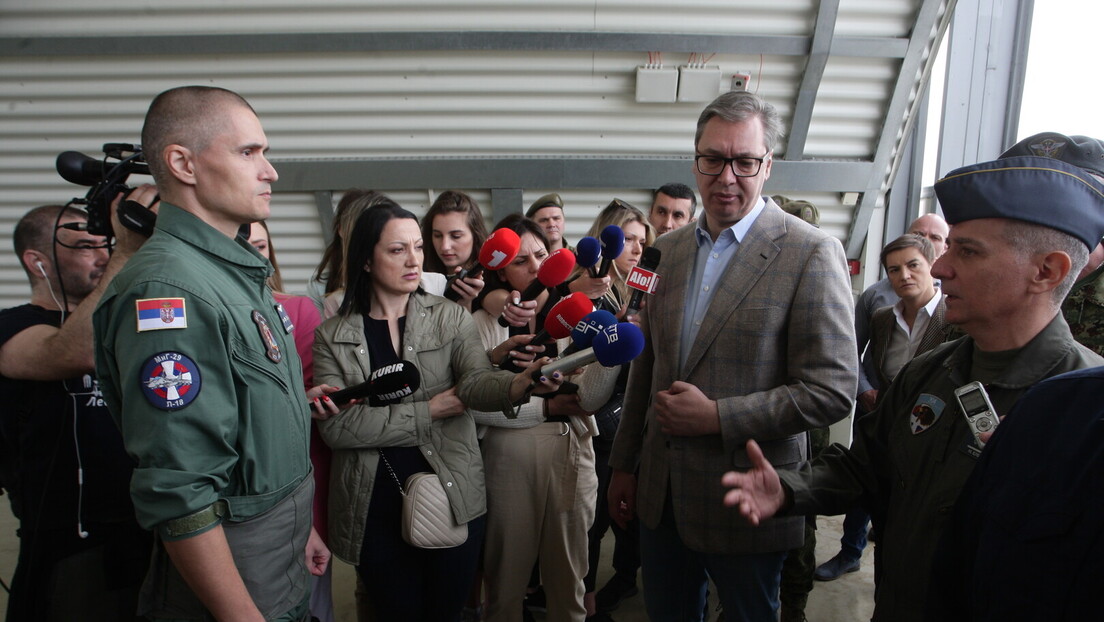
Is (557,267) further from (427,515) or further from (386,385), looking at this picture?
(427,515)

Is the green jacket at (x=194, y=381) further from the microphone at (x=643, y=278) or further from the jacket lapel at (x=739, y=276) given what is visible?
the jacket lapel at (x=739, y=276)

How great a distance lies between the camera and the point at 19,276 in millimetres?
4590

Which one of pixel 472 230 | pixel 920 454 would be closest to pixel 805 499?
pixel 920 454

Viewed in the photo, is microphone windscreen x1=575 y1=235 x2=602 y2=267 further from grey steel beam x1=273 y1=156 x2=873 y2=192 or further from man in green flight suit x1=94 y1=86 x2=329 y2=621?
grey steel beam x1=273 y1=156 x2=873 y2=192

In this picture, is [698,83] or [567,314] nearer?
[567,314]

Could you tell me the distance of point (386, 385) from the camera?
169cm

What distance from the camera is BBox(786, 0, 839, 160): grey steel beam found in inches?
142

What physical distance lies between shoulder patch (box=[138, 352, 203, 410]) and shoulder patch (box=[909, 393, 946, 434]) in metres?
1.50

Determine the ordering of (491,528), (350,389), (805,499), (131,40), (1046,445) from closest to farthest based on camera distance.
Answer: (1046,445)
(805,499)
(350,389)
(491,528)
(131,40)

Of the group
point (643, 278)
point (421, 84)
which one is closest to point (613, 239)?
point (643, 278)

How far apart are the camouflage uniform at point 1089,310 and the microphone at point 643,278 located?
3.91ft

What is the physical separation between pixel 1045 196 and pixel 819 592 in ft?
8.76

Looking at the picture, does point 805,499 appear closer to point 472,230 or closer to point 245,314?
point 245,314

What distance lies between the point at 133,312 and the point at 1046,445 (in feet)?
5.13
